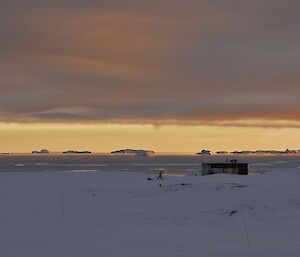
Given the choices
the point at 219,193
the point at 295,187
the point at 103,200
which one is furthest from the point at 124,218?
the point at 295,187

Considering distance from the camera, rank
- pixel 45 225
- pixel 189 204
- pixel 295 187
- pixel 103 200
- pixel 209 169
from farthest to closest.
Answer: pixel 209 169 < pixel 295 187 < pixel 103 200 < pixel 189 204 < pixel 45 225

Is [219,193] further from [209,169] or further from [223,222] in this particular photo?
[209,169]

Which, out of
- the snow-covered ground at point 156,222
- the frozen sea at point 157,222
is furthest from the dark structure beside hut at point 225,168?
the frozen sea at point 157,222

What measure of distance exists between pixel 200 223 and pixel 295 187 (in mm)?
15429

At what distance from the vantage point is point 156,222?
80.1 feet

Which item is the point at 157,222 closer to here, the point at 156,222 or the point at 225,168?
the point at 156,222

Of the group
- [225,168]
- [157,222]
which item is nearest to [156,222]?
[157,222]

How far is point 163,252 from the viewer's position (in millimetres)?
15414

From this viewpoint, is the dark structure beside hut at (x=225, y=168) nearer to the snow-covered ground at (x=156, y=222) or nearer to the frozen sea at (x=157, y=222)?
the snow-covered ground at (x=156, y=222)

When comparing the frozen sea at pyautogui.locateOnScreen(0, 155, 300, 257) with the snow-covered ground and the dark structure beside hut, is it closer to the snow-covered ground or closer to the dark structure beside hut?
the snow-covered ground

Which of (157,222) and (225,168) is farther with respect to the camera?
(225,168)

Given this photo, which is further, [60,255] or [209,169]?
[209,169]

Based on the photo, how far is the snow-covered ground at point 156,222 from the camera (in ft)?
52.2

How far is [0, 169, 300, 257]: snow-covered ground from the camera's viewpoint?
15897mm
